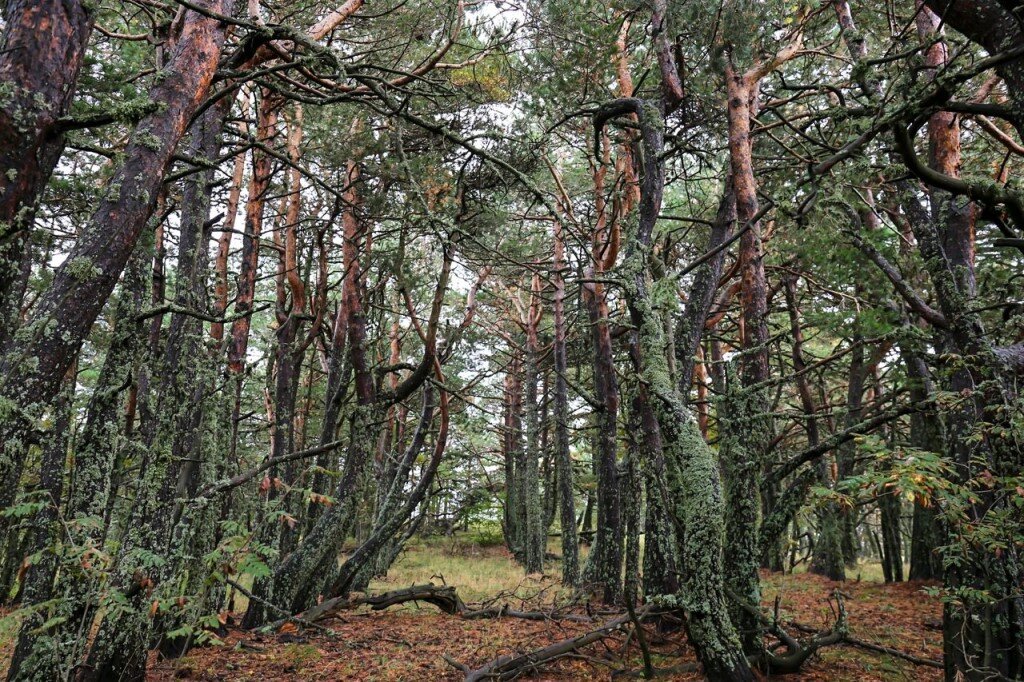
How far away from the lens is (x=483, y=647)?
24.1 feet

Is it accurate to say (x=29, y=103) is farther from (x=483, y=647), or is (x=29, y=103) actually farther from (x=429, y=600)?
(x=429, y=600)

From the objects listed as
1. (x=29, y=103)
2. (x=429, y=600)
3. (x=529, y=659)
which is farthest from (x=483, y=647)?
(x=29, y=103)

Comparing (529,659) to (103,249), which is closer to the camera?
(103,249)

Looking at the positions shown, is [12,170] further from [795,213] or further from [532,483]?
[532,483]

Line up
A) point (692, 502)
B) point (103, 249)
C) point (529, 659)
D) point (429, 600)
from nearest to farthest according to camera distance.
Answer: point (103, 249) < point (692, 502) < point (529, 659) < point (429, 600)

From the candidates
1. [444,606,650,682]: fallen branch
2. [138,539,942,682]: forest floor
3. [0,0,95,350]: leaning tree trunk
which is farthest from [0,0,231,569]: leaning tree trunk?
[444,606,650,682]: fallen branch

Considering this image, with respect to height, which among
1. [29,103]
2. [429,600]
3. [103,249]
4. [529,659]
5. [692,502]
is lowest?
[429,600]

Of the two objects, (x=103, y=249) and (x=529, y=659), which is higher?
(x=103, y=249)

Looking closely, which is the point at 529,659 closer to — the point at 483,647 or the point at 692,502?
the point at 483,647

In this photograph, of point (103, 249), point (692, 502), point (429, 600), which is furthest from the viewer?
point (429, 600)

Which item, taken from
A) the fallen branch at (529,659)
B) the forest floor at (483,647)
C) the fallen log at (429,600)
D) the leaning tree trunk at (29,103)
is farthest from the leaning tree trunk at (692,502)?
the fallen log at (429,600)

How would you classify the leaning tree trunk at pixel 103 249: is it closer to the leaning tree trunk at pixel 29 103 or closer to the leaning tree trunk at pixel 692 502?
the leaning tree trunk at pixel 29 103

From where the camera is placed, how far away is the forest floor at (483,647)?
19.8ft

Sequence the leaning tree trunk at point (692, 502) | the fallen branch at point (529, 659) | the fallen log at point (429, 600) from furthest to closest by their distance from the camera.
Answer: the fallen log at point (429, 600)
the fallen branch at point (529, 659)
the leaning tree trunk at point (692, 502)
